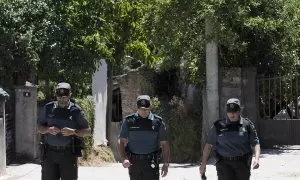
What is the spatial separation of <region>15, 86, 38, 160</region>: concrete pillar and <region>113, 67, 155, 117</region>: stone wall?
7.25 m

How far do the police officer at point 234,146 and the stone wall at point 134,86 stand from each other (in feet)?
43.8

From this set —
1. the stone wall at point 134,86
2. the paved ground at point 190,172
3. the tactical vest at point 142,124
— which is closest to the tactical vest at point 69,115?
the tactical vest at point 142,124

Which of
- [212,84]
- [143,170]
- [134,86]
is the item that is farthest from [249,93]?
[143,170]

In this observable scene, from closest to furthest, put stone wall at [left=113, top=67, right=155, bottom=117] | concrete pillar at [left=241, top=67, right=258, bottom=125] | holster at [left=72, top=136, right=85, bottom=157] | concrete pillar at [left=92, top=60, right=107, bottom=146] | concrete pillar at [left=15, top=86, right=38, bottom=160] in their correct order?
holster at [left=72, top=136, right=85, bottom=157] < concrete pillar at [left=15, top=86, right=38, bottom=160] < concrete pillar at [left=241, top=67, right=258, bottom=125] < stone wall at [left=113, top=67, right=155, bottom=117] < concrete pillar at [left=92, top=60, right=107, bottom=146]

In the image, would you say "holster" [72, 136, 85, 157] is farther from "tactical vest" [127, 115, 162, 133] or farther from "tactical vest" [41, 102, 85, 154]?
"tactical vest" [127, 115, 162, 133]

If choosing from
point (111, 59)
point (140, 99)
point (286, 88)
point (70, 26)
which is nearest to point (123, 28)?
point (111, 59)

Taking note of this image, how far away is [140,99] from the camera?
7.14m

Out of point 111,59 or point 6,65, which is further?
point 111,59

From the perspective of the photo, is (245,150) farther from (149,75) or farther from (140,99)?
(149,75)

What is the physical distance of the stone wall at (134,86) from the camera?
20.7 meters

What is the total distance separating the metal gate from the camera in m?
14.7

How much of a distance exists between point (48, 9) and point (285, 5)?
544cm

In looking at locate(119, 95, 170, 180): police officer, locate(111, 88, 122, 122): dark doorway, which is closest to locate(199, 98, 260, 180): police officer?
locate(119, 95, 170, 180): police officer

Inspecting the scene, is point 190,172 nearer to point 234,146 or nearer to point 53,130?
point 234,146
